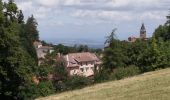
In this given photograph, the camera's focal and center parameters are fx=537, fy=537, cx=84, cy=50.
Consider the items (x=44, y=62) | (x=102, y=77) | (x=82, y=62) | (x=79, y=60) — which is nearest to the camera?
(x=102, y=77)

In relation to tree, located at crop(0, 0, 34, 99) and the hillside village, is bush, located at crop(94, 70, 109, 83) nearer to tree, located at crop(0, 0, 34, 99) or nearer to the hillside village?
the hillside village

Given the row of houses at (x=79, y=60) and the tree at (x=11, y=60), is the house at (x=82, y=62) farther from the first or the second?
the tree at (x=11, y=60)

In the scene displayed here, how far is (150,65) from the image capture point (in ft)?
222

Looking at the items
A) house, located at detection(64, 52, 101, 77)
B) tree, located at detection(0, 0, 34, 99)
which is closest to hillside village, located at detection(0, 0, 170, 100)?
tree, located at detection(0, 0, 34, 99)

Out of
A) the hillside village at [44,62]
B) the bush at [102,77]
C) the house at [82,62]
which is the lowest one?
the house at [82,62]

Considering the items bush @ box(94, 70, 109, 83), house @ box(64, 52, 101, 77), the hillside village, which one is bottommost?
house @ box(64, 52, 101, 77)

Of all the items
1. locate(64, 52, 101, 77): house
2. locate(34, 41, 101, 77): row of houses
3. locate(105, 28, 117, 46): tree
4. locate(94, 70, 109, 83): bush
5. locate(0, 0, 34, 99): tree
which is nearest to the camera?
locate(0, 0, 34, 99): tree

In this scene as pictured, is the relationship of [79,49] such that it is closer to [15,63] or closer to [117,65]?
[117,65]

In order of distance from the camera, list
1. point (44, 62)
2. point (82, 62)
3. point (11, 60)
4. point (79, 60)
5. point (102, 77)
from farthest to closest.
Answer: point (82, 62) → point (79, 60) → point (44, 62) → point (102, 77) → point (11, 60)

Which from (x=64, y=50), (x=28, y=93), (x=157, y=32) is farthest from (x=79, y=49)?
(x=28, y=93)

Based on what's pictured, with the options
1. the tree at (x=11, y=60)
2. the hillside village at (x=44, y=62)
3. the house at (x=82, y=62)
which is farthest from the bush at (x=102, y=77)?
the house at (x=82, y=62)

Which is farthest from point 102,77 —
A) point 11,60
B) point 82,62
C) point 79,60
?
point 82,62

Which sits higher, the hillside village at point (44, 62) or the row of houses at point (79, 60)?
the hillside village at point (44, 62)

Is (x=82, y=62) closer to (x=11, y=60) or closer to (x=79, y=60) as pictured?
(x=79, y=60)
